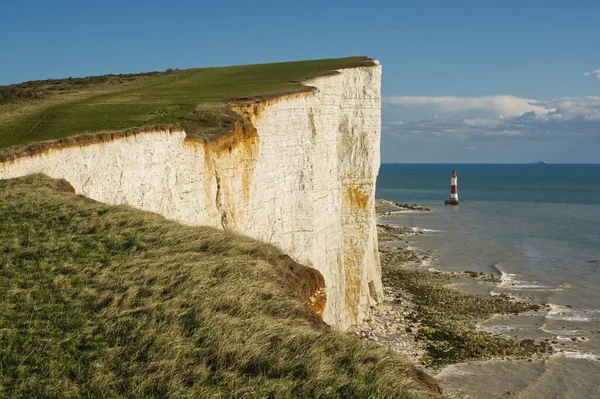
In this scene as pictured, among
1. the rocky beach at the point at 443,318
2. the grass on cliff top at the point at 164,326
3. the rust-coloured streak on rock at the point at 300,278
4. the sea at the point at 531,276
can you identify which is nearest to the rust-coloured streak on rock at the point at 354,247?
the rocky beach at the point at 443,318

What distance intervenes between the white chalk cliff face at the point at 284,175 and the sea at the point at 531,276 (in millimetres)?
5883

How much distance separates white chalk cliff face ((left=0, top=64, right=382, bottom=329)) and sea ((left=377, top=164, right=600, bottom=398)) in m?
5.88

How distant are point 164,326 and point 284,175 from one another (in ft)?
46.2

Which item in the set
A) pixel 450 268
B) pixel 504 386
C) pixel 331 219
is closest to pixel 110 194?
pixel 331 219

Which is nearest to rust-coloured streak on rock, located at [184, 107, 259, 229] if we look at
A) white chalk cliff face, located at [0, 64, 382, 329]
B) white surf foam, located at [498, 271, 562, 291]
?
white chalk cliff face, located at [0, 64, 382, 329]

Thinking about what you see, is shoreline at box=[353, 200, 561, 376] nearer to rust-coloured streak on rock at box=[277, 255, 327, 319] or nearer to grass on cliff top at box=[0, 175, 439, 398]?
rust-coloured streak on rock at box=[277, 255, 327, 319]

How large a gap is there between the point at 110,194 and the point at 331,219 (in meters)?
10.9

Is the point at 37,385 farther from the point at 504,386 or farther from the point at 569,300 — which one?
the point at 569,300

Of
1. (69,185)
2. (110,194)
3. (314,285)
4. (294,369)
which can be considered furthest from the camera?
(110,194)

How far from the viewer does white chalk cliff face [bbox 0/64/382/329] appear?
559 inches

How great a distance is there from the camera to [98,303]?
23.4ft

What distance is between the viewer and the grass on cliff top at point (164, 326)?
5766 mm

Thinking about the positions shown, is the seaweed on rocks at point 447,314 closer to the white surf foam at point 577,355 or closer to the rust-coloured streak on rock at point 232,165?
the white surf foam at point 577,355

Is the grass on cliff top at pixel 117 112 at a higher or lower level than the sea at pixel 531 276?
higher
